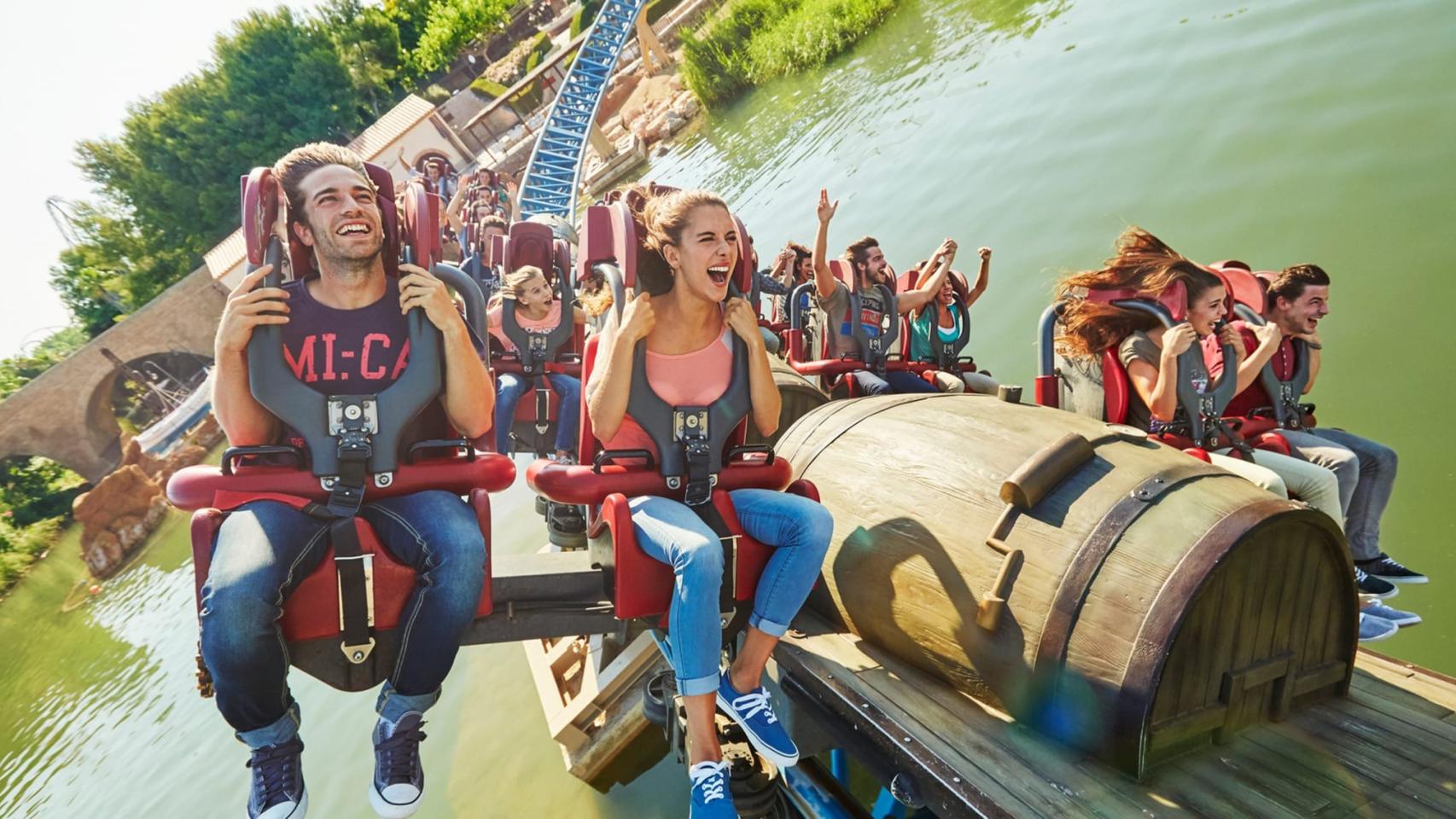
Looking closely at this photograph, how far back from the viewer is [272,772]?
224 centimetres

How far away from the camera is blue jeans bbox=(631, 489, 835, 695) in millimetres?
2436

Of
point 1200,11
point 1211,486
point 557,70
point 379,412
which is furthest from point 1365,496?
point 557,70

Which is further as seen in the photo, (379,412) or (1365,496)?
(1365,496)

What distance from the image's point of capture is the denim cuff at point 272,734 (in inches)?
88.3

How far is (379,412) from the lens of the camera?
2508 millimetres

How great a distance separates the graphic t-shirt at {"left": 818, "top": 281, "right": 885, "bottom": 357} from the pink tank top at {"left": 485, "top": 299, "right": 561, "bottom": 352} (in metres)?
1.91

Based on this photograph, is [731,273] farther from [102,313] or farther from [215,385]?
[102,313]

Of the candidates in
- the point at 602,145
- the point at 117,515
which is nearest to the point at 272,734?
the point at 117,515

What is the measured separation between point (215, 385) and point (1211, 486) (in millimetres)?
2885

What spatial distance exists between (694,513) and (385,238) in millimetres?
1330

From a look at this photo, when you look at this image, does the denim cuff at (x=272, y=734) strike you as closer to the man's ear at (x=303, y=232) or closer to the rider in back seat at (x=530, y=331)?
the man's ear at (x=303, y=232)

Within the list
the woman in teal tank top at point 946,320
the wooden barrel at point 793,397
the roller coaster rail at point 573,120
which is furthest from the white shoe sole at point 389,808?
the roller coaster rail at point 573,120

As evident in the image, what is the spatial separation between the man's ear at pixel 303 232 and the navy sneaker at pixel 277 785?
1.48m

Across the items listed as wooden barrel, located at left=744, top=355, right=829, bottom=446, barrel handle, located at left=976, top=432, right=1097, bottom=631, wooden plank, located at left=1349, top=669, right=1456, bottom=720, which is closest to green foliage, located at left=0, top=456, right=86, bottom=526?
wooden barrel, located at left=744, top=355, right=829, bottom=446
